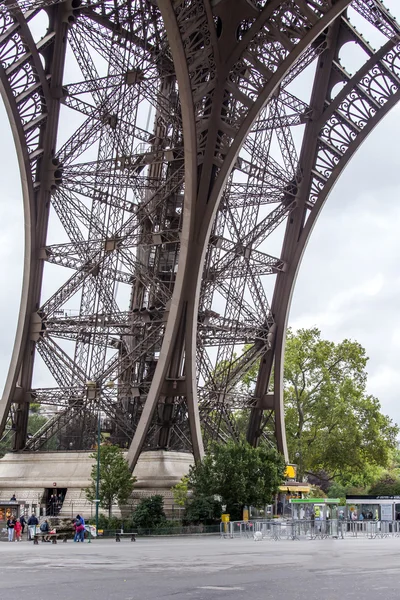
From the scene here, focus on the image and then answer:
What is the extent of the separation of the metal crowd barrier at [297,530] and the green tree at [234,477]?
235 centimetres

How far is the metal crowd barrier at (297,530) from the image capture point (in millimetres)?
32219

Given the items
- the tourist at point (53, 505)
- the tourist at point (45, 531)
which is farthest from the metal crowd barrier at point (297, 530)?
the tourist at point (53, 505)

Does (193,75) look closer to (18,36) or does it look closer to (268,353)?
(18,36)

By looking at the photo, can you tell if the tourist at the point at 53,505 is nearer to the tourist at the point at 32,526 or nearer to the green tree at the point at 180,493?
the green tree at the point at 180,493

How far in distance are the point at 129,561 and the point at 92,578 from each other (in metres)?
4.37

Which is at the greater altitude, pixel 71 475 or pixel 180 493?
pixel 71 475

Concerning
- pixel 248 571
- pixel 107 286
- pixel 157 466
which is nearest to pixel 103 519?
pixel 157 466

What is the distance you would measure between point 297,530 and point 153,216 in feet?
52.2

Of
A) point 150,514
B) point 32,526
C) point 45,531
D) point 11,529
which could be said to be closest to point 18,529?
point 11,529

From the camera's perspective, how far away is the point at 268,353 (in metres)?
44.6

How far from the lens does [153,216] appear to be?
138 ft

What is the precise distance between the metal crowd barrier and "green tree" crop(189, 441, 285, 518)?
2346mm

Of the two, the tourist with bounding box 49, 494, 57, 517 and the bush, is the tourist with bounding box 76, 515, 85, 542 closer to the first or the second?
the bush

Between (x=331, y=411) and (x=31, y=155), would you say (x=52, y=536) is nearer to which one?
(x=31, y=155)
